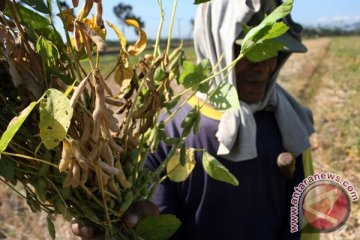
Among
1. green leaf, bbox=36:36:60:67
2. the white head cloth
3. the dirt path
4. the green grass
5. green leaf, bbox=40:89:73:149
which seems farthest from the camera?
the dirt path

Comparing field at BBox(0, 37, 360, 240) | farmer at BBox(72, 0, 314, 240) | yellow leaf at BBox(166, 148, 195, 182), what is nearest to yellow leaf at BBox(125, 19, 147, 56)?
yellow leaf at BBox(166, 148, 195, 182)

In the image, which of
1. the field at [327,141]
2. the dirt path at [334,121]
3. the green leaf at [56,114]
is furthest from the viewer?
the dirt path at [334,121]

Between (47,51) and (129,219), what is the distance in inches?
13.0

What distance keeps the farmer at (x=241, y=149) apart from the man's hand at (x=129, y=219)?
18.1 inches

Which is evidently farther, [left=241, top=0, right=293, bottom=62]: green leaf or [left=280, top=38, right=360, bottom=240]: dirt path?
[left=280, top=38, right=360, bottom=240]: dirt path

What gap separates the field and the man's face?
1.04 metres

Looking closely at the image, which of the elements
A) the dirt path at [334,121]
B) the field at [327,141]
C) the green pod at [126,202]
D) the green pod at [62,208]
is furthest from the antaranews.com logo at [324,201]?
the dirt path at [334,121]

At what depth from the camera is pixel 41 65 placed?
0.79 metres

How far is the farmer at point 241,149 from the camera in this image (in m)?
1.48

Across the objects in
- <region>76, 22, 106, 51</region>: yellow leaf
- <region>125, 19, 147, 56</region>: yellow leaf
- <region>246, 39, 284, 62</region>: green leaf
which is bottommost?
<region>246, 39, 284, 62</region>: green leaf

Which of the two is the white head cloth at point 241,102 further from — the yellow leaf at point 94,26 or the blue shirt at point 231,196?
the yellow leaf at point 94,26

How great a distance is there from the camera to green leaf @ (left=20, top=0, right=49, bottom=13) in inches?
30.9

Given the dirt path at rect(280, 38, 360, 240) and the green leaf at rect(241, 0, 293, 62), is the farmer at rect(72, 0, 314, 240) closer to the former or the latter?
the green leaf at rect(241, 0, 293, 62)

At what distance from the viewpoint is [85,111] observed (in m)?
0.78
